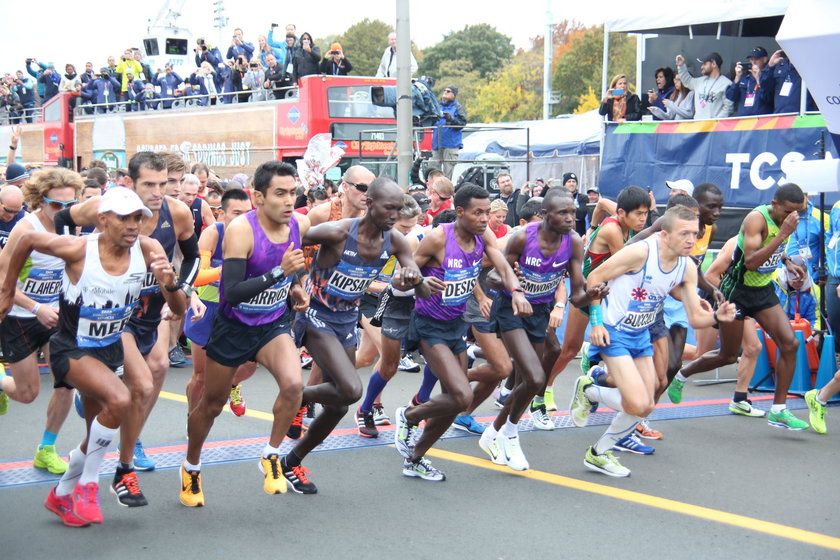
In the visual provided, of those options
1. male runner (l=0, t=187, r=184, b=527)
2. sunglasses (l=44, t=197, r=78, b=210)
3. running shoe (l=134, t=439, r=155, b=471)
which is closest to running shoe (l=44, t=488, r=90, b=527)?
male runner (l=0, t=187, r=184, b=527)

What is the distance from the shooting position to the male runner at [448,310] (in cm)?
602

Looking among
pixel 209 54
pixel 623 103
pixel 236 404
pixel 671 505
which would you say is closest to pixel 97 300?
pixel 236 404

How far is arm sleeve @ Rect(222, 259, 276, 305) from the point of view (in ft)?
16.9

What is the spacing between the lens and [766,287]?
304 inches

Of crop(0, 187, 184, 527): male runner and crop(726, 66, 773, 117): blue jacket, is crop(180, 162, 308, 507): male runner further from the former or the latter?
crop(726, 66, 773, 117): blue jacket

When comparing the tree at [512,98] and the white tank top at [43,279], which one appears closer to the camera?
the white tank top at [43,279]

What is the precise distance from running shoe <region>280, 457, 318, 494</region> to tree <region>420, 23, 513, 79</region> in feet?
225

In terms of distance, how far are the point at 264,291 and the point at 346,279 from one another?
80 cm

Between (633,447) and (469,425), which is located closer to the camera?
(633,447)

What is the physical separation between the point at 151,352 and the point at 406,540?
2213mm

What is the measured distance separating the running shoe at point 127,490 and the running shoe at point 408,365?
5.01 metres

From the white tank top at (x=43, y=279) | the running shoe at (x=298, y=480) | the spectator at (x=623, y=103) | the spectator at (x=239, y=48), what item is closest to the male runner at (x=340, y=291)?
the running shoe at (x=298, y=480)

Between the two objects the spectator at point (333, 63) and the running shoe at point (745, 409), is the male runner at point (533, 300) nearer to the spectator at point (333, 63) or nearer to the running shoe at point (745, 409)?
the running shoe at point (745, 409)

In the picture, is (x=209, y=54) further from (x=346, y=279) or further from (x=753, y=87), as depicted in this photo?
(x=346, y=279)
